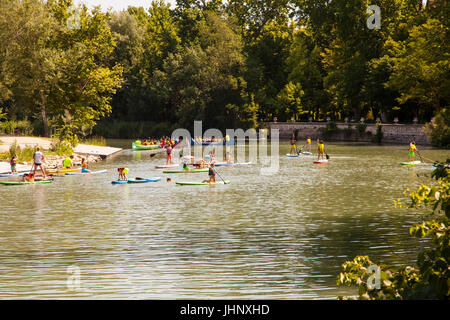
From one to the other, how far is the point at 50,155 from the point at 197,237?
35823 millimetres

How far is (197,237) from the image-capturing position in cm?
1817

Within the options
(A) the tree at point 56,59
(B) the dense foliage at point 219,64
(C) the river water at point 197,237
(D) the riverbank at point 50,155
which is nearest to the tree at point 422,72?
(B) the dense foliage at point 219,64

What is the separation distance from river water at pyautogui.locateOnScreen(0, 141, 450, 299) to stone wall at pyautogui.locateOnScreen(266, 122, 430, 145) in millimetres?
37000

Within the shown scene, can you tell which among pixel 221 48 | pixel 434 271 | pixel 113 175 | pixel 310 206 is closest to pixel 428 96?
pixel 221 48

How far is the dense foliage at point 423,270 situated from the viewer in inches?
274

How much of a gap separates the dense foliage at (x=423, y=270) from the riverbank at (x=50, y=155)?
36068 mm

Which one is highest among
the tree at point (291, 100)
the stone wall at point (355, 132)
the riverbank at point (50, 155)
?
the tree at point (291, 100)

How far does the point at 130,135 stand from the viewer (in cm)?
9650

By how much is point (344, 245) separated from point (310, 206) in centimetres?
819

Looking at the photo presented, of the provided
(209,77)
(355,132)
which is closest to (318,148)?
(355,132)

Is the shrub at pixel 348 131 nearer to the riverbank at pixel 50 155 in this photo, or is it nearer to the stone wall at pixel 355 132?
the stone wall at pixel 355 132

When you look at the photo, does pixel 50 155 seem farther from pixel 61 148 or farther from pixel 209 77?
pixel 209 77

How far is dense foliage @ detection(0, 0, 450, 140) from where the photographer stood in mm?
62594

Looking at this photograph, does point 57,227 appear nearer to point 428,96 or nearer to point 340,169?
point 340,169
